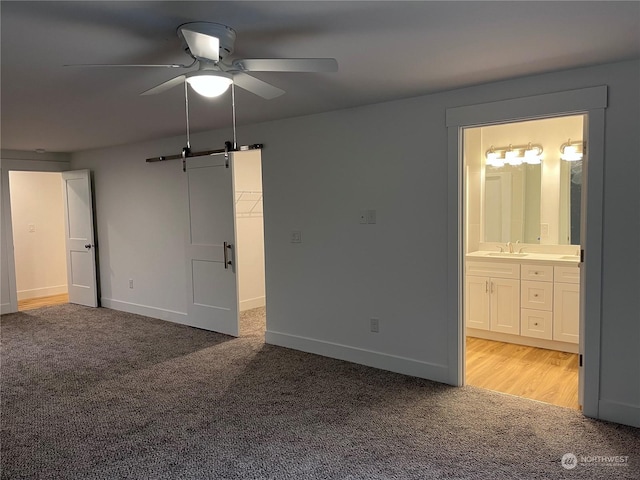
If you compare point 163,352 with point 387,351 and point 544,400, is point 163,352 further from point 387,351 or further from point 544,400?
point 544,400

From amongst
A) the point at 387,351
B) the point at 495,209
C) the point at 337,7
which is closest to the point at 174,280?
the point at 387,351

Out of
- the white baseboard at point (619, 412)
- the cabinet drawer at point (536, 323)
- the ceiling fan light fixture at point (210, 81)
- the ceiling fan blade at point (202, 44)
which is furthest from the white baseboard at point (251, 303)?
the ceiling fan blade at point (202, 44)

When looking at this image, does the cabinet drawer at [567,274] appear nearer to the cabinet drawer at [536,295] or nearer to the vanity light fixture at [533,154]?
the cabinet drawer at [536,295]

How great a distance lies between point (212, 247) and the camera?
4.97m

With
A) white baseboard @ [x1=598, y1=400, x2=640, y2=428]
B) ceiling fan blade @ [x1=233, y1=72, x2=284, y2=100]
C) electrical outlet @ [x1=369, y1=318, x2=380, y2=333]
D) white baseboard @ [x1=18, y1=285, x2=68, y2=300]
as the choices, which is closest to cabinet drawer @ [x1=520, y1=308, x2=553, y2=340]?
white baseboard @ [x1=598, y1=400, x2=640, y2=428]

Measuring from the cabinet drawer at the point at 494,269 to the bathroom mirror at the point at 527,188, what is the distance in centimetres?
51

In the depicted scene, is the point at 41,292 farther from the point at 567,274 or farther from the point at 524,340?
the point at 567,274

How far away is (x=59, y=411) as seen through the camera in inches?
123

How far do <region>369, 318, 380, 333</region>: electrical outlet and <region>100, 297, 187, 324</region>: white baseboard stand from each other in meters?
2.48

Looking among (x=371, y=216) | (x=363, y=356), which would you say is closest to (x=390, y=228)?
(x=371, y=216)

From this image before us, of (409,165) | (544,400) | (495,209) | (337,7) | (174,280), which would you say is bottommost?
(544,400)

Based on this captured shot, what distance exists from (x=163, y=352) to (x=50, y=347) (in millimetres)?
1217

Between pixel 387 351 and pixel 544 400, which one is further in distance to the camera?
pixel 387 351

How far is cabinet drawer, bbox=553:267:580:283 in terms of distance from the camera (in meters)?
4.15
